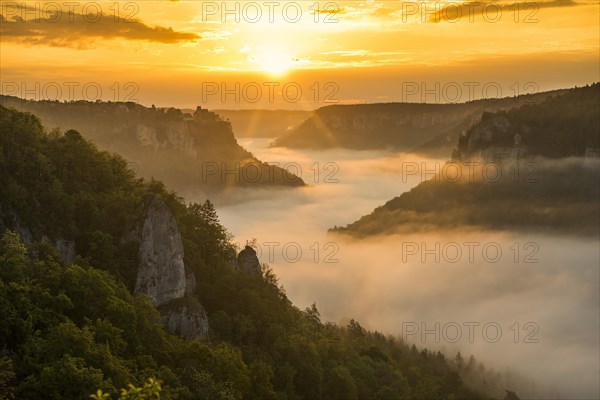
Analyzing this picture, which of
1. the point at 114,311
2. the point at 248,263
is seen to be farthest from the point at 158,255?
the point at 248,263

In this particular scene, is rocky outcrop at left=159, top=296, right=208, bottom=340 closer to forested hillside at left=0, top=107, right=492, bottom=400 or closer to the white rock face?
the white rock face

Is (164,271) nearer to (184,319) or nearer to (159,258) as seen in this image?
(159,258)

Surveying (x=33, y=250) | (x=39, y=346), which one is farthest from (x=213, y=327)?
(x=39, y=346)

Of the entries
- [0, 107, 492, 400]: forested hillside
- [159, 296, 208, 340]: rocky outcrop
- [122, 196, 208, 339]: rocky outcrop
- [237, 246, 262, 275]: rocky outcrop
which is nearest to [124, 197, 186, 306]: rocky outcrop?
[122, 196, 208, 339]: rocky outcrop

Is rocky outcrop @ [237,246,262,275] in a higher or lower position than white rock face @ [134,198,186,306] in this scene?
lower

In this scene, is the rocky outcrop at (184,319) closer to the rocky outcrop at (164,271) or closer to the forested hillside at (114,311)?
Result: the rocky outcrop at (164,271)

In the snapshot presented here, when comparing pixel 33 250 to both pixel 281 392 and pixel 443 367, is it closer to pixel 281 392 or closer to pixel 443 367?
pixel 281 392
